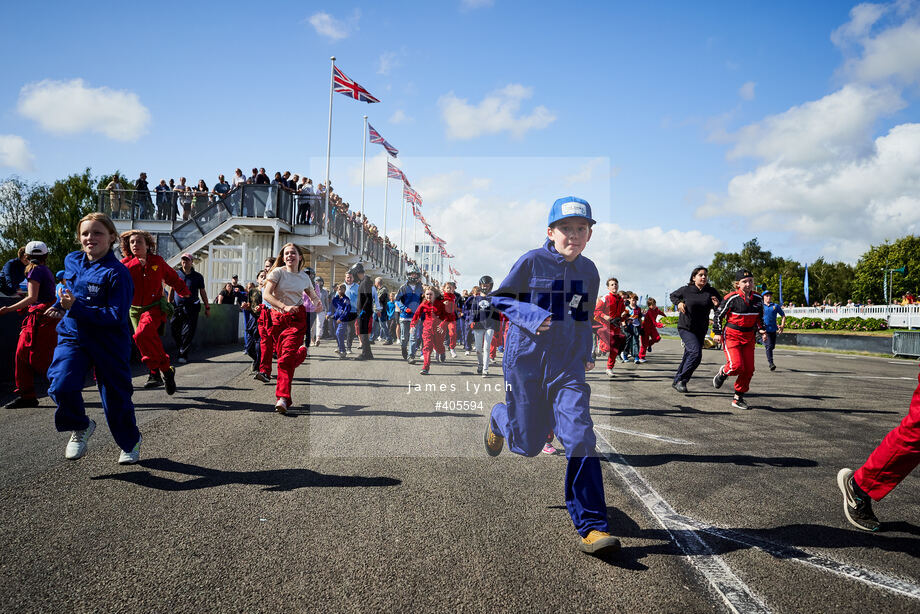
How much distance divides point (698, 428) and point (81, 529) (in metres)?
6.13

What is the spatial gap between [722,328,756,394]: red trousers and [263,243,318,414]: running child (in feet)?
20.4

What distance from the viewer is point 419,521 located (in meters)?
3.43

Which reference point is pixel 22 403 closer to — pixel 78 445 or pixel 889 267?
pixel 78 445

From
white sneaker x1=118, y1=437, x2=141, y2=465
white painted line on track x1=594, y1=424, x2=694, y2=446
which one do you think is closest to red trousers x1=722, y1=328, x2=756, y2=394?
white painted line on track x1=594, y1=424, x2=694, y2=446

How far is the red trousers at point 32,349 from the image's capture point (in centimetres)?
695

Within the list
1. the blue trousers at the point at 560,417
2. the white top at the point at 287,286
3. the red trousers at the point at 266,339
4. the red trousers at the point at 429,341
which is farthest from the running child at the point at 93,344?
the red trousers at the point at 429,341

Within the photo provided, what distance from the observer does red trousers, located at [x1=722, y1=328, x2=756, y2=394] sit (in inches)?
334

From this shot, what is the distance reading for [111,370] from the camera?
4.35m

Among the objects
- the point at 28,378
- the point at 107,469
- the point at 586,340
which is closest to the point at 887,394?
the point at 586,340

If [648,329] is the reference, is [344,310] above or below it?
above

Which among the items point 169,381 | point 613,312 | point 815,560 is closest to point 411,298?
point 613,312

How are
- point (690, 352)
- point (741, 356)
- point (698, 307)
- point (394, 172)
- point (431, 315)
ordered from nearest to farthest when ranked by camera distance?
point (741, 356), point (698, 307), point (690, 352), point (431, 315), point (394, 172)

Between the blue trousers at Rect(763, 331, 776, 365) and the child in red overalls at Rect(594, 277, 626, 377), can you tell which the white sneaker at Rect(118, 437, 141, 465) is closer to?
the child in red overalls at Rect(594, 277, 626, 377)

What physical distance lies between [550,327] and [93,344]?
3.50 m
